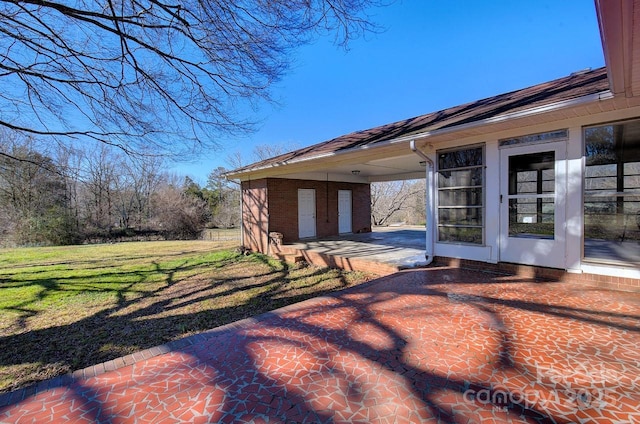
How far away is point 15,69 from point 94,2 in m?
1.82

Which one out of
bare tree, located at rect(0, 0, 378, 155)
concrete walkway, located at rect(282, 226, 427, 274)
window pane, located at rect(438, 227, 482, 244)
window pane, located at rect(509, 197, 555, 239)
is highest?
bare tree, located at rect(0, 0, 378, 155)

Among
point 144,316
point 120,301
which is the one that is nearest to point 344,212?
point 120,301

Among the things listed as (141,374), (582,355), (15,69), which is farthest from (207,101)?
(582,355)

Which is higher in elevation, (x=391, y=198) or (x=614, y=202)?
(x=391, y=198)

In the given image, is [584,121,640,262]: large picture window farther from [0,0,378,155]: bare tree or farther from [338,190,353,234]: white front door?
[338,190,353,234]: white front door

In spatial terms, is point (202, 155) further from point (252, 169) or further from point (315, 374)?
point (315, 374)

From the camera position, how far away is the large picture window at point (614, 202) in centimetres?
551

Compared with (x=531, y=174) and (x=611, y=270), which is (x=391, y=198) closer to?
(x=531, y=174)

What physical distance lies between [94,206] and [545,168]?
87.9ft

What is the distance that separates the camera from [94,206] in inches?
840

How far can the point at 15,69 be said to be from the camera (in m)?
4.43

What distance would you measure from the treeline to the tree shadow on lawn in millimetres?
2961

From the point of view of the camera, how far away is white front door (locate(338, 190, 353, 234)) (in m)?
11.7

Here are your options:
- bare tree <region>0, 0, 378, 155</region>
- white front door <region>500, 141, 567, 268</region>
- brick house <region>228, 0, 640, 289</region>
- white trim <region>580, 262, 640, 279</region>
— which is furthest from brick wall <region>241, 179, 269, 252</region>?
white trim <region>580, 262, 640, 279</region>
